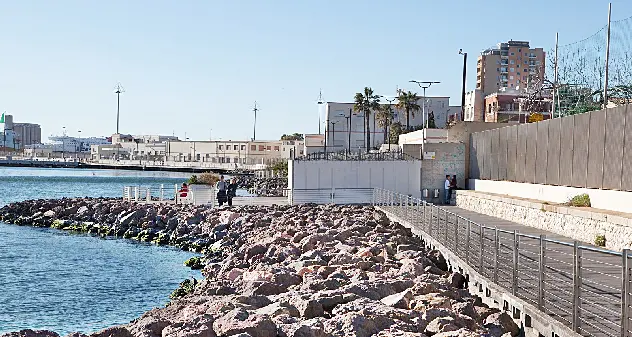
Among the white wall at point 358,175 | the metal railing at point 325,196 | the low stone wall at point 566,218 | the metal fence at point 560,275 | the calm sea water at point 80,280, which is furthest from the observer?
the metal railing at point 325,196

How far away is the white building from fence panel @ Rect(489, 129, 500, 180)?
5987 cm

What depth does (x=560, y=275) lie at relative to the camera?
12500 mm

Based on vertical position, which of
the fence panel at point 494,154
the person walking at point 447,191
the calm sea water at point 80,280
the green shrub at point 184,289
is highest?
the fence panel at point 494,154

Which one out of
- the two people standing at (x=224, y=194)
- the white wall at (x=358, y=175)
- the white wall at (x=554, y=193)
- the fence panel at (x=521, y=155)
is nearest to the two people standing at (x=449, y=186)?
the white wall at (x=554, y=193)

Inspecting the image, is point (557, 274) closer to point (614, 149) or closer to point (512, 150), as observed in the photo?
point (614, 149)

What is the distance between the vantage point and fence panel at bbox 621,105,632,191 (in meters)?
20.7

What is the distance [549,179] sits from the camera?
2700cm

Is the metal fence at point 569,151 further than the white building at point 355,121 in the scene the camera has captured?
No

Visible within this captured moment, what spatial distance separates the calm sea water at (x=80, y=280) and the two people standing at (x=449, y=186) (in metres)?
12.8

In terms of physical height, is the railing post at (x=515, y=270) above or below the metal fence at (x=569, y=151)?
below

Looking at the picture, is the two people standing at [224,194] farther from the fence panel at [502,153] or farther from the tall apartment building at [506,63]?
the tall apartment building at [506,63]

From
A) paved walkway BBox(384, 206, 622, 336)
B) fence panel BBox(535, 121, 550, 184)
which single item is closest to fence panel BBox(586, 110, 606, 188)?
fence panel BBox(535, 121, 550, 184)

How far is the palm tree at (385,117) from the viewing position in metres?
89.2

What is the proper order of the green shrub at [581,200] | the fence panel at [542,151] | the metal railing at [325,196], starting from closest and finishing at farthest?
the green shrub at [581,200] → the fence panel at [542,151] → the metal railing at [325,196]
